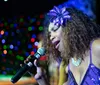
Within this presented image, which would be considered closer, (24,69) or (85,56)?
(85,56)

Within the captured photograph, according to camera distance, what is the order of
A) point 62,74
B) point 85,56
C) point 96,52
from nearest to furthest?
point 96,52 < point 85,56 < point 62,74

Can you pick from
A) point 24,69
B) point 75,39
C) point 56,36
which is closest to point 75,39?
point 75,39

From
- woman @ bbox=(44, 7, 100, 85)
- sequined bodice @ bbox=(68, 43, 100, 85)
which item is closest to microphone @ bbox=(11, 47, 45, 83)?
woman @ bbox=(44, 7, 100, 85)

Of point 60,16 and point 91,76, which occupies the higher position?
point 60,16

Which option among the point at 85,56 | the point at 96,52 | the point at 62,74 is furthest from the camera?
the point at 62,74

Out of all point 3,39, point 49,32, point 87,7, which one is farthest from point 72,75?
point 3,39

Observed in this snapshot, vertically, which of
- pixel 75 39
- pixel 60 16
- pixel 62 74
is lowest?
pixel 62 74

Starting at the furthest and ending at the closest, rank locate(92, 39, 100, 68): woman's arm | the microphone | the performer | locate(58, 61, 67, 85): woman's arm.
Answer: locate(58, 61, 67, 85): woman's arm < the microphone < the performer < locate(92, 39, 100, 68): woman's arm

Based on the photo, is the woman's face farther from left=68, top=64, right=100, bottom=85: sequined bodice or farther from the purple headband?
left=68, top=64, right=100, bottom=85: sequined bodice

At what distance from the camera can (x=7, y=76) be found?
3.40m

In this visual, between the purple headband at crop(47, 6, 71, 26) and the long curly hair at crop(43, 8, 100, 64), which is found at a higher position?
the purple headband at crop(47, 6, 71, 26)

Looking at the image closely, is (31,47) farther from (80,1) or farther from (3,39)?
(80,1)

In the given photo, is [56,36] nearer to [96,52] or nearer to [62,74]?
[96,52]

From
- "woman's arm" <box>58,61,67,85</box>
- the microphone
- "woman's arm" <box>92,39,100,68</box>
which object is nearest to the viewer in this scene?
"woman's arm" <box>92,39,100,68</box>
